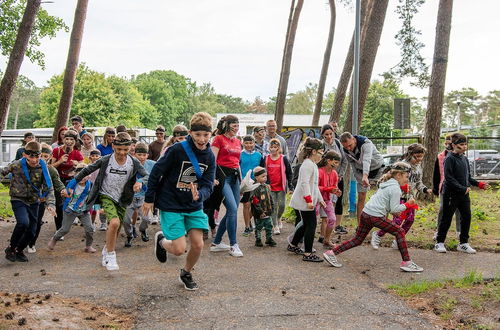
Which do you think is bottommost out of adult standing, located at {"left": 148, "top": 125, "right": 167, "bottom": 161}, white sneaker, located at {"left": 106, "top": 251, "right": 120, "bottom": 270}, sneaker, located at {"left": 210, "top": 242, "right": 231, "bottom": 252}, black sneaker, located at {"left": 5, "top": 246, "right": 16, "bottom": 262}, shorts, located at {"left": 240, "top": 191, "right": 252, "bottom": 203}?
black sneaker, located at {"left": 5, "top": 246, "right": 16, "bottom": 262}

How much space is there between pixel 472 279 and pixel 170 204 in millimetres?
3513

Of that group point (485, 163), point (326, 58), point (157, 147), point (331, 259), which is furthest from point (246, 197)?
point (326, 58)

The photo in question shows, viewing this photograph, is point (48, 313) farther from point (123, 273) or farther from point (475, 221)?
point (475, 221)

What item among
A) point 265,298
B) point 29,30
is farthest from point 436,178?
point 29,30

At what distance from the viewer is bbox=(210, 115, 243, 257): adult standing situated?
7922mm

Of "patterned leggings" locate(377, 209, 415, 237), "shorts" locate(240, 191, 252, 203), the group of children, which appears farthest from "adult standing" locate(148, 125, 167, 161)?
"patterned leggings" locate(377, 209, 415, 237)

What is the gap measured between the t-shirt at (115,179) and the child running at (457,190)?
4.61 metres

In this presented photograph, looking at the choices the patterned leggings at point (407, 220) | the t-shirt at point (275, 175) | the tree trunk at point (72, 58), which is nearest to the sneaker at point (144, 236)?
the t-shirt at point (275, 175)

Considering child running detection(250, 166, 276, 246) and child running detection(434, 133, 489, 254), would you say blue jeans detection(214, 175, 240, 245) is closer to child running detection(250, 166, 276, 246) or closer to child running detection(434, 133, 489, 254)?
child running detection(250, 166, 276, 246)

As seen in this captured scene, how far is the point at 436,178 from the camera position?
9.09 m

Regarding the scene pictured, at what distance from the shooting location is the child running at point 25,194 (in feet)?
24.7

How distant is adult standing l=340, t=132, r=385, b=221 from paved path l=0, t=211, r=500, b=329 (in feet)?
4.57

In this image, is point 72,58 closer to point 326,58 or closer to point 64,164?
point 64,164

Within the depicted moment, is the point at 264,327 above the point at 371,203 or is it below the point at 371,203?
below
